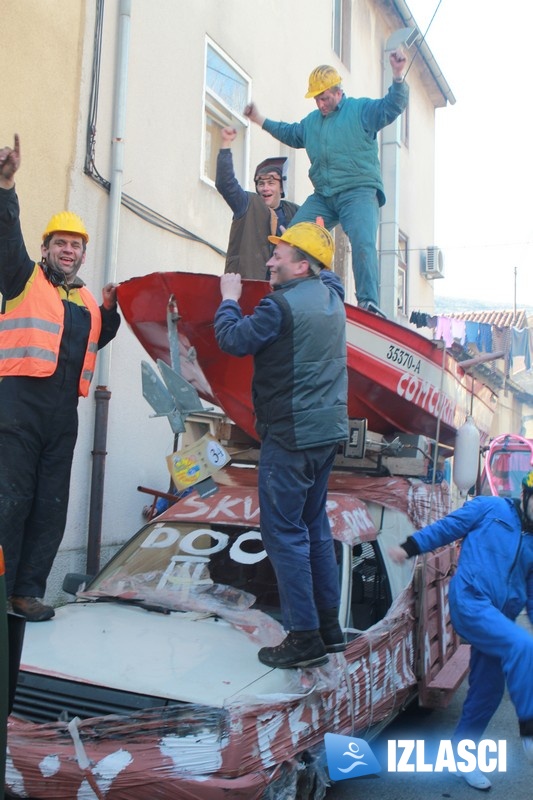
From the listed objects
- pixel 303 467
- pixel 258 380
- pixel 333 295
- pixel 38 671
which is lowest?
pixel 38 671

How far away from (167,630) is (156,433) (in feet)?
15.3

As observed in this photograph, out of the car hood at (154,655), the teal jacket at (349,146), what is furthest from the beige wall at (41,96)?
the car hood at (154,655)

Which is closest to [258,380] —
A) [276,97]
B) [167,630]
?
[167,630]

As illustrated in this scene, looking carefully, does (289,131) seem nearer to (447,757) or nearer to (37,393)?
(37,393)

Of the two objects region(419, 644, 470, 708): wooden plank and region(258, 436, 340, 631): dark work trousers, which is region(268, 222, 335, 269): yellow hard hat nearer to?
region(258, 436, 340, 631): dark work trousers

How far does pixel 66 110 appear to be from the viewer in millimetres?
6918

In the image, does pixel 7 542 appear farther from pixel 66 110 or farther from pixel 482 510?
pixel 66 110

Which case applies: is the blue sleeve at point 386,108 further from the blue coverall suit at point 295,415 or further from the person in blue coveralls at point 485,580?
the person in blue coveralls at point 485,580

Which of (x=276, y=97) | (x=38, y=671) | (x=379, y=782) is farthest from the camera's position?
(x=276, y=97)

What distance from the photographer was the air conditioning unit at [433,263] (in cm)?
1738

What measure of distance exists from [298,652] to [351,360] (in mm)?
2080

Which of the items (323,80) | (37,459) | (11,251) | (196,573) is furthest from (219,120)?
(196,573)

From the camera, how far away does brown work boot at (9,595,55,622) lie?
3.76 metres

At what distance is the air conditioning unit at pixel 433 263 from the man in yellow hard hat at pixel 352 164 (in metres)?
12.0
